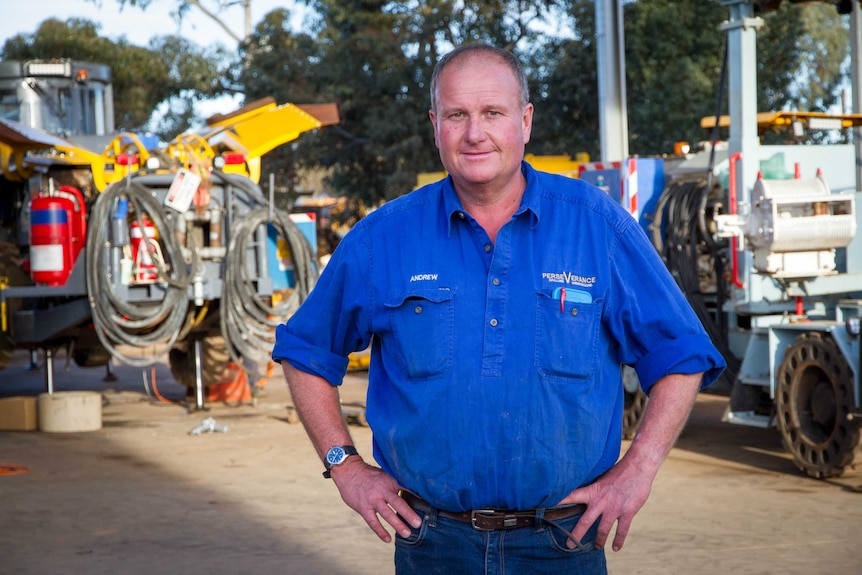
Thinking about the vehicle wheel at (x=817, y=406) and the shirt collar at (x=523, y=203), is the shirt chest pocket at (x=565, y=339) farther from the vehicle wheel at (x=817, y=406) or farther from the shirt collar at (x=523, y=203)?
the vehicle wheel at (x=817, y=406)

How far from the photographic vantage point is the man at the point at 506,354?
2561 millimetres

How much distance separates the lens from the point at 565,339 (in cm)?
257

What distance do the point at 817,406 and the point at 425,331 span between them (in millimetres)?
5494

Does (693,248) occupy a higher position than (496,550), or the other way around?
(693,248)

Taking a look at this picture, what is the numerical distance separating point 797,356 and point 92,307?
18.7ft

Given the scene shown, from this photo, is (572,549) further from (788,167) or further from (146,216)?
(146,216)

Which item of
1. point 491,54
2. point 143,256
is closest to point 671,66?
point 143,256

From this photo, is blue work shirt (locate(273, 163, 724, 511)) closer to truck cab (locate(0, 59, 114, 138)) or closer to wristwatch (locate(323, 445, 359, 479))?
wristwatch (locate(323, 445, 359, 479))

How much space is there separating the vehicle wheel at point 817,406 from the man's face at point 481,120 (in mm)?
5105

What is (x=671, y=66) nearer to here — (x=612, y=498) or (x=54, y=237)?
(x=54, y=237)

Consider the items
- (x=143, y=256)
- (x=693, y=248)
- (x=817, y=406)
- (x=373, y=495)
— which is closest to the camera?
(x=373, y=495)

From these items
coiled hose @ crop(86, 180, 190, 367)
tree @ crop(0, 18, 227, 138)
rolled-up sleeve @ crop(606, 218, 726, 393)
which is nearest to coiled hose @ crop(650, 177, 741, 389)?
coiled hose @ crop(86, 180, 190, 367)

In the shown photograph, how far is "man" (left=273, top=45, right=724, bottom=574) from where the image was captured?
2.56 metres

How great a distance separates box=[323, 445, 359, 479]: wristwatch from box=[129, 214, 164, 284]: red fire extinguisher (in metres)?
7.54
